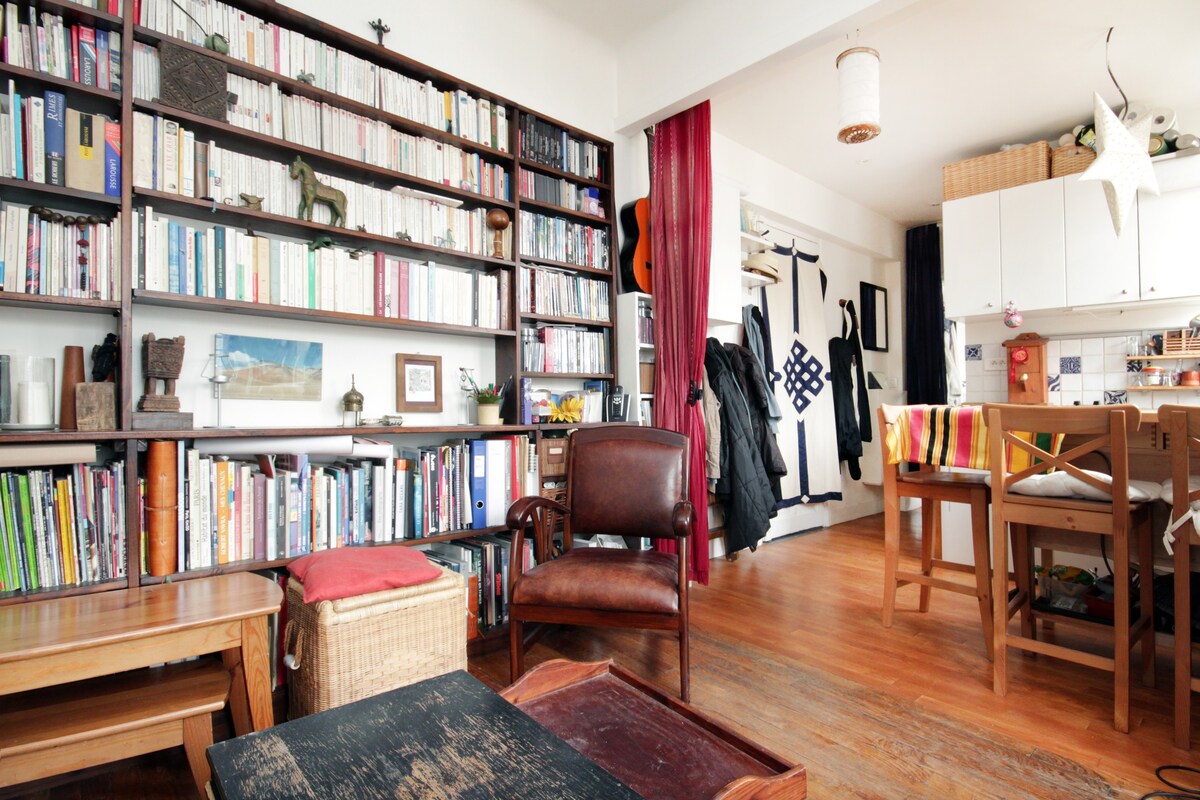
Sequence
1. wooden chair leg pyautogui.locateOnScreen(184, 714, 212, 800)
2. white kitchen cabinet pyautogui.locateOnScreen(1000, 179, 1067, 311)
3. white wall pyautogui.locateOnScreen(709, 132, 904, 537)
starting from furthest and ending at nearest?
white wall pyautogui.locateOnScreen(709, 132, 904, 537)
white kitchen cabinet pyautogui.locateOnScreen(1000, 179, 1067, 311)
wooden chair leg pyautogui.locateOnScreen(184, 714, 212, 800)

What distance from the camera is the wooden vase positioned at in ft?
5.56

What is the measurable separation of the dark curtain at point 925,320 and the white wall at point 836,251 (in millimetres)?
130

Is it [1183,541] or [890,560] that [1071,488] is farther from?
[890,560]

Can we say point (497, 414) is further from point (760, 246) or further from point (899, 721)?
point (760, 246)

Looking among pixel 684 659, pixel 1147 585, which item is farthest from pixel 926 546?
pixel 684 659

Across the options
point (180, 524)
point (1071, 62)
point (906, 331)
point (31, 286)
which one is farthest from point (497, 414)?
point (906, 331)

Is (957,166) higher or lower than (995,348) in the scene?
higher

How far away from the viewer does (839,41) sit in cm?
299

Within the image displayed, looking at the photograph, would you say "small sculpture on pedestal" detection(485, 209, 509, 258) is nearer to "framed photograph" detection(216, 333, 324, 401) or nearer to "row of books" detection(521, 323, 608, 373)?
"row of books" detection(521, 323, 608, 373)

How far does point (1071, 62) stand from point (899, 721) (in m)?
3.59

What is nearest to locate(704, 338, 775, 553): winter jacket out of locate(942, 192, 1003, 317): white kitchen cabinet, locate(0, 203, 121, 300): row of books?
locate(942, 192, 1003, 317): white kitchen cabinet

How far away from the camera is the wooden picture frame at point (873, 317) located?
5574 mm

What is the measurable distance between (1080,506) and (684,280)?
1901 millimetres

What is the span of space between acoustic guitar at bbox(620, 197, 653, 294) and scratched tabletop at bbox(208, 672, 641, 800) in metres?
2.53
